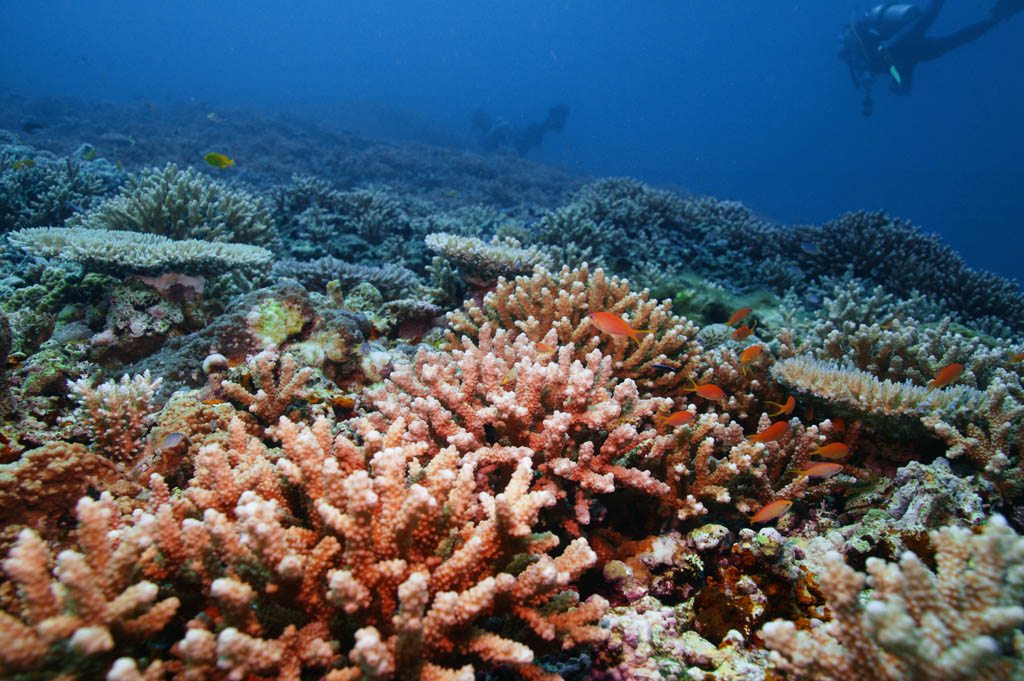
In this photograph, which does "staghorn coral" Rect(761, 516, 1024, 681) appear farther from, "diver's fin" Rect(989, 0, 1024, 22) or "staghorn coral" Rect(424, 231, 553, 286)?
"diver's fin" Rect(989, 0, 1024, 22)

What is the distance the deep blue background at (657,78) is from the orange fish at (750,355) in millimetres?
66527

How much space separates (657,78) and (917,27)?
129 m

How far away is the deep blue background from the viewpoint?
78188 mm

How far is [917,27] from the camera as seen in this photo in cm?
2433

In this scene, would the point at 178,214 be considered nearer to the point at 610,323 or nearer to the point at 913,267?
the point at 610,323

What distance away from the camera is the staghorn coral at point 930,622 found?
112cm

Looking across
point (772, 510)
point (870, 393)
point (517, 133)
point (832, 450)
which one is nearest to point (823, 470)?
point (832, 450)

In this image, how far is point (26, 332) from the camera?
369cm

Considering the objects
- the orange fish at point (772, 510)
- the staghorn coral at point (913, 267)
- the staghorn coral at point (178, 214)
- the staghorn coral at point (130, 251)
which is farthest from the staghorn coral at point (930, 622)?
the staghorn coral at point (913, 267)

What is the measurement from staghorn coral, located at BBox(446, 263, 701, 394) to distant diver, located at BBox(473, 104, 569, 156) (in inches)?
1373

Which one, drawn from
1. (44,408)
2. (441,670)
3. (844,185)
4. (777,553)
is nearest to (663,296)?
(777,553)

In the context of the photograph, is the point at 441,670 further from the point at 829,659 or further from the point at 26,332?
the point at 26,332

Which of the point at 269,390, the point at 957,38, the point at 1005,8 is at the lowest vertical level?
the point at 269,390

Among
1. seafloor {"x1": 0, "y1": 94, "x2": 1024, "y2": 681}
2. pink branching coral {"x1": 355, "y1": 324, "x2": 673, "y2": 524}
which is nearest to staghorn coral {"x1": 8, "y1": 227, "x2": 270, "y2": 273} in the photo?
seafloor {"x1": 0, "y1": 94, "x2": 1024, "y2": 681}
